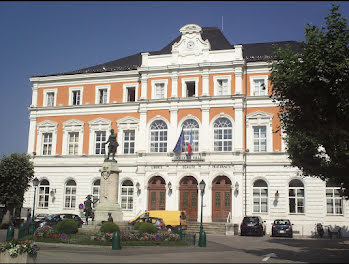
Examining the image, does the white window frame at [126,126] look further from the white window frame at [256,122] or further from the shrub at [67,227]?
the shrub at [67,227]

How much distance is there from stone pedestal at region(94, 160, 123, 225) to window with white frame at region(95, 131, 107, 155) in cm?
1535

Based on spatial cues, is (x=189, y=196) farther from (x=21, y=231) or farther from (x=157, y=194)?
(x=21, y=231)

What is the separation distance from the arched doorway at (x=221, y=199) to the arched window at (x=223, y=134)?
2645mm

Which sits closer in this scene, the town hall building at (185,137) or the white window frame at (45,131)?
the town hall building at (185,137)

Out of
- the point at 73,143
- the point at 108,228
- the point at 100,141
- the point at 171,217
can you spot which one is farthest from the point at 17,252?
the point at 73,143

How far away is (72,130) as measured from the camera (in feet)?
138

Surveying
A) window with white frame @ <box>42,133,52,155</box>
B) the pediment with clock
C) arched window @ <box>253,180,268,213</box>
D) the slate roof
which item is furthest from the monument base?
window with white frame @ <box>42,133,52,155</box>

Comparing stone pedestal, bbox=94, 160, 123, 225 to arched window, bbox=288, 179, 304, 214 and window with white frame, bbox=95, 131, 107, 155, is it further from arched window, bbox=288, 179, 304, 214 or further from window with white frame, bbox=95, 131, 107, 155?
arched window, bbox=288, 179, 304, 214

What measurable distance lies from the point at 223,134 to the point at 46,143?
17.8 meters

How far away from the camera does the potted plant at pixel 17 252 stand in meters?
14.1

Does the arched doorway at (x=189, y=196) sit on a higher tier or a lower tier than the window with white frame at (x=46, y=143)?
lower

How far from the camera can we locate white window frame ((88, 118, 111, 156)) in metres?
41.1

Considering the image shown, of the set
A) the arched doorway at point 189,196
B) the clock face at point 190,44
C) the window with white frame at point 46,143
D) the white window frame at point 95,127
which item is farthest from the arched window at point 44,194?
the clock face at point 190,44

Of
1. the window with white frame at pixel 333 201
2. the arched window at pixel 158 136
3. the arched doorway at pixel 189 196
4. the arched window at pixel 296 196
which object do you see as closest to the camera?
the window with white frame at pixel 333 201
